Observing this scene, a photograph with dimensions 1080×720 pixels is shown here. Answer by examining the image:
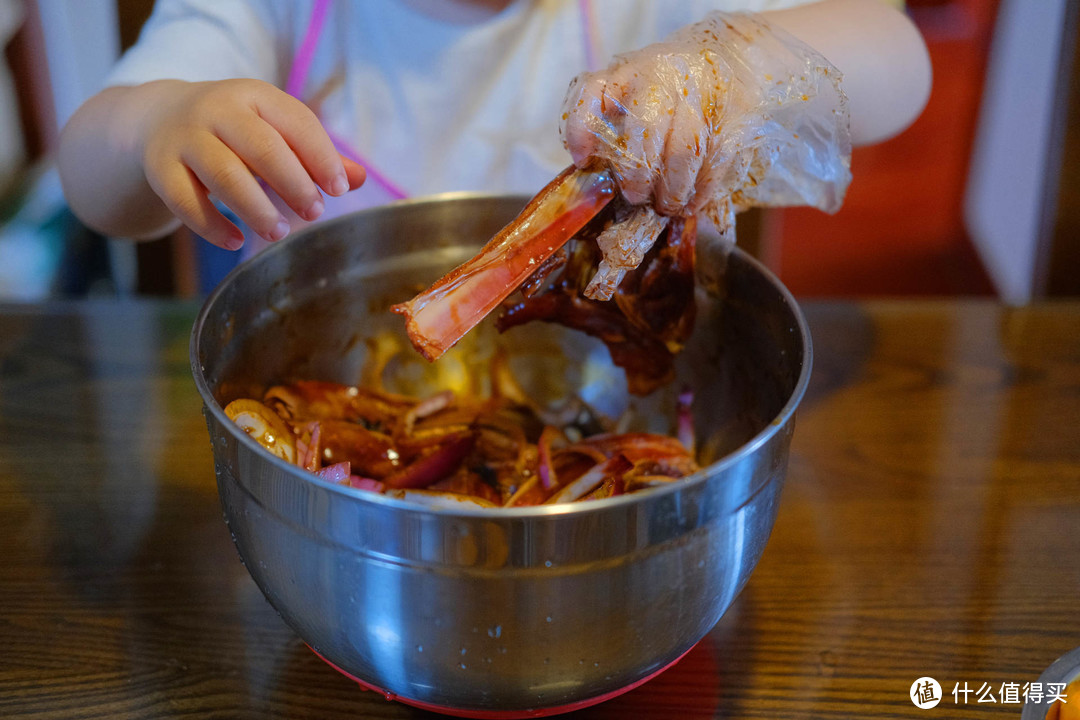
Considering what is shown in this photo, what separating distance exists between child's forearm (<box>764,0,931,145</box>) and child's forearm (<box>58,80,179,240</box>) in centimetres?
46

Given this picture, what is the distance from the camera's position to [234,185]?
49cm

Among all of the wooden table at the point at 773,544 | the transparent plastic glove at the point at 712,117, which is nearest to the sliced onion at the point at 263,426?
the wooden table at the point at 773,544

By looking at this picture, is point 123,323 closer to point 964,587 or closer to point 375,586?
point 375,586

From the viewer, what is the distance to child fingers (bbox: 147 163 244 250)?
51 cm

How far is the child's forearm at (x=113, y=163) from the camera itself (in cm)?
61

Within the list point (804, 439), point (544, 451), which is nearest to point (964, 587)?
point (804, 439)

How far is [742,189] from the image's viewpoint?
0.53m

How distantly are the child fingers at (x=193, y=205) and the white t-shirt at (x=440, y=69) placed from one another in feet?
1.12

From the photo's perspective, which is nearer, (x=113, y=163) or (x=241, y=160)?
(x=241, y=160)

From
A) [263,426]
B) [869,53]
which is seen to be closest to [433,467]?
[263,426]

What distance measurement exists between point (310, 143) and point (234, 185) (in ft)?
0.16

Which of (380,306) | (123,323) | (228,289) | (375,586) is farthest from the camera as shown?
(123,323)

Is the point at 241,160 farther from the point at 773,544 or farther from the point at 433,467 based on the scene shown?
the point at 773,544

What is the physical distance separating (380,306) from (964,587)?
425mm
